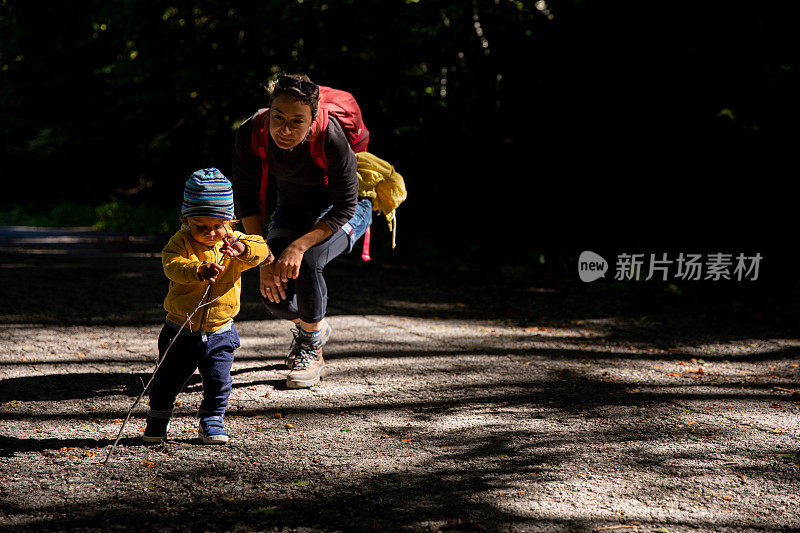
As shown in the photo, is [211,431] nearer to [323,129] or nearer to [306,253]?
[306,253]

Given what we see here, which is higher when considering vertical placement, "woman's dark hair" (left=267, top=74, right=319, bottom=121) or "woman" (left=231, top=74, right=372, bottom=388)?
"woman's dark hair" (left=267, top=74, right=319, bottom=121)

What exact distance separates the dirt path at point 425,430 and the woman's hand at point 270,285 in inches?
21.5

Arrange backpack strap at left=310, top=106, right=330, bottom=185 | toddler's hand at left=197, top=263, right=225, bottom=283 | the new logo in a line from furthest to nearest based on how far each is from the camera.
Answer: the new logo, backpack strap at left=310, top=106, right=330, bottom=185, toddler's hand at left=197, top=263, right=225, bottom=283

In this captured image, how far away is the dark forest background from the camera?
9.38m

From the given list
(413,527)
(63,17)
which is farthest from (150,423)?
(63,17)

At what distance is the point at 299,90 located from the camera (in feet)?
12.9

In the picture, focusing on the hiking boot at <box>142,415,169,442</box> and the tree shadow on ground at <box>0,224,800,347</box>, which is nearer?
the hiking boot at <box>142,415,169,442</box>

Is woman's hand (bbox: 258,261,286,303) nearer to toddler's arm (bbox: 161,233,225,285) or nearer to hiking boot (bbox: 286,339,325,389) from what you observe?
hiking boot (bbox: 286,339,325,389)

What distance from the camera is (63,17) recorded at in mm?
27047

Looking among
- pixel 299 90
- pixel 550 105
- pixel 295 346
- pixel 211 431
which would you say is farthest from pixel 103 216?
pixel 211 431

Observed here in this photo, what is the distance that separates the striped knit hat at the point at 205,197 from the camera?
339 cm

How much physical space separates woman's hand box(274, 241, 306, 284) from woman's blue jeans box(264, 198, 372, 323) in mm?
212

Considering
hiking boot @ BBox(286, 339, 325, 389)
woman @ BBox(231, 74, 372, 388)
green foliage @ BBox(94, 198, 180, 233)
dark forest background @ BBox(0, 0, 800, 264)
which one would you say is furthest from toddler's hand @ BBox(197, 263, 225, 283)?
green foliage @ BBox(94, 198, 180, 233)

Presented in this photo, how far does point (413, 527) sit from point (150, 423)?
59.0 inches
